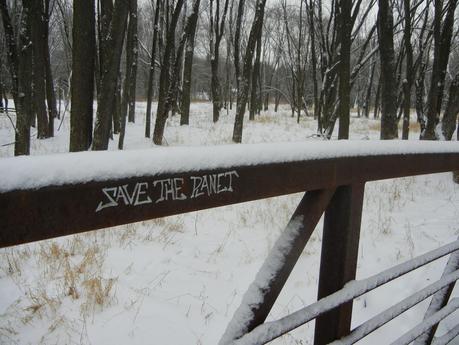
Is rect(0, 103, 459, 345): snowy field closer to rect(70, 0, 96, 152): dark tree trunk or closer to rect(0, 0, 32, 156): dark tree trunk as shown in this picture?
rect(70, 0, 96, 152): dark tree trunk

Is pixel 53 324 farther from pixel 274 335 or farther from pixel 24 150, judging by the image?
pixel 24 150

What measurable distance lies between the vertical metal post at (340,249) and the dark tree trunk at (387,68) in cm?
725

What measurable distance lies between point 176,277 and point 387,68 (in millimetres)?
6829

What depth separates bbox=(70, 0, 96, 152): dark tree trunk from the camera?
486 cm

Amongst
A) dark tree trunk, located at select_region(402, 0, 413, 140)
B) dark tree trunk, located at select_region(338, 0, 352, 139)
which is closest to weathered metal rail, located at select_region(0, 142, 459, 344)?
dark tree trunk, located at select_region(338, 0, 352, 139)

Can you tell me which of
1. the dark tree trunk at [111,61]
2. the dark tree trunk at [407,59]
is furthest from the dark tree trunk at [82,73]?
the dark tree trunk at [407,59]

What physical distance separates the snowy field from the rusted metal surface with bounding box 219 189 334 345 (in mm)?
544

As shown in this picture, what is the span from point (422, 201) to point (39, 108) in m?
11.3

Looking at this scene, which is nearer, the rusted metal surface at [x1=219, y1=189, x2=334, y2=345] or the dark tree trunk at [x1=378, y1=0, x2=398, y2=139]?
the rusted metal surface at [x1=219, y1=189, x2=334, y2=345]

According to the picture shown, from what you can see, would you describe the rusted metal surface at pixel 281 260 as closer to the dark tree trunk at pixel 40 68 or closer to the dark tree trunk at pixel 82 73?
the dark tree trunk at pixel 82 73

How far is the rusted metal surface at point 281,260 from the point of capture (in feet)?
3.70

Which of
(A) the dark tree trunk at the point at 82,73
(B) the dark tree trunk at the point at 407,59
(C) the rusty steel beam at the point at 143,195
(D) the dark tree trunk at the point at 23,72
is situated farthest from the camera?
(B) the dark tree trunk at the point at 407,59

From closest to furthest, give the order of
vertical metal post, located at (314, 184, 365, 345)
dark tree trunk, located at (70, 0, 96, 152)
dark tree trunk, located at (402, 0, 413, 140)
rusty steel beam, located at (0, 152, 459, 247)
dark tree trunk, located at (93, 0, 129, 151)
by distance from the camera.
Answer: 1. rusty steel beam, located at (0, 152, 459, 247)
2. vertical metal post, located at (314, 184, 365, 345)
3. dark tree trunk, located at (70, 0, 96, 152)
4. dark tree trunk, located at (93, 0, 129, 151)
5. dark tree trunk, located at (402, 0, 413, 140)

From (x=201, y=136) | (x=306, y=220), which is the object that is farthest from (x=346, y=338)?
(x=201, y=136)
